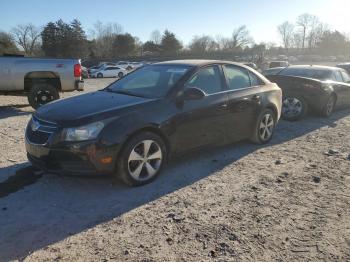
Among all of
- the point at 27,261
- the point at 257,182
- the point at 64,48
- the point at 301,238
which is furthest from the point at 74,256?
the point at 64,48

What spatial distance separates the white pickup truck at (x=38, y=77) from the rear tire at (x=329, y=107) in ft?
22.6

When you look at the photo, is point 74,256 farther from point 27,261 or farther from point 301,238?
point 301,238

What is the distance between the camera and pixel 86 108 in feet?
16.3

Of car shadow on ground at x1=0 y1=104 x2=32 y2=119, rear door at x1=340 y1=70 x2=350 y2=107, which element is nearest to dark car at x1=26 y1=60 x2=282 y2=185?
car shadow on ground at x1=0 y1=104 x2=32 y2=119

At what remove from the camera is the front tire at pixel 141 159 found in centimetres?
480

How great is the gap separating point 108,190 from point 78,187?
0.40 m

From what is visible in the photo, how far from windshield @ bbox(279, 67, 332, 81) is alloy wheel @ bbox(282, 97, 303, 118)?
1.19m

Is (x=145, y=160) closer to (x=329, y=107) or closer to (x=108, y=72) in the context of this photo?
(x=329, y=107)

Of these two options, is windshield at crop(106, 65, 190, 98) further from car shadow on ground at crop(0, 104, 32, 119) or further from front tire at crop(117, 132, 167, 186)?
car shadow on ground at crop(0, 104, 32, 119)

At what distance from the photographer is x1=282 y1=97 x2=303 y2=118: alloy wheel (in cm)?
998

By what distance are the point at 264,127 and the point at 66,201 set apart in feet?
13.2

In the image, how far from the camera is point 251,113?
6738mm

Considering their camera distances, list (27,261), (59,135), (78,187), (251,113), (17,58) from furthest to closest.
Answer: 1. (17,58)
2. (251,113)
3. (78,187)
4. (59,135)
5. (27,261)

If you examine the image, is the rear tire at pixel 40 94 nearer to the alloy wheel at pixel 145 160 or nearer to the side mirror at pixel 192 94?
the side mirror at pixel 192 94
